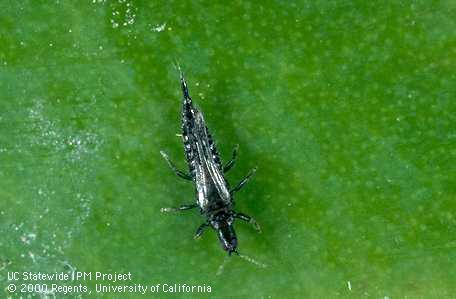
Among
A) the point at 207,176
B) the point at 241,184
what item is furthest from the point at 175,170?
the point at 241,184

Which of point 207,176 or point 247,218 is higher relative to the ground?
point 207,176

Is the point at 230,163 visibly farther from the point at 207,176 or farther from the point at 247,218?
the point at 247,218

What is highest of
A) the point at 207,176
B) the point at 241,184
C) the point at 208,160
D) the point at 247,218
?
the point at 208,160

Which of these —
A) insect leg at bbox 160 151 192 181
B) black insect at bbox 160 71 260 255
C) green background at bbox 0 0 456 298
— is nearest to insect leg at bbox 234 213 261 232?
black insect at bbox 160 71 260 255

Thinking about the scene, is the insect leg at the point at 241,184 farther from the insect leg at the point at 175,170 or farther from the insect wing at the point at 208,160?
the insect leg at the point at 175,170

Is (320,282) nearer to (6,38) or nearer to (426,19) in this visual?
(426,19)

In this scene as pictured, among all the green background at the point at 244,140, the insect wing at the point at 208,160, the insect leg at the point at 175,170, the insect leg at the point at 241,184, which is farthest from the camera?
the green background at the point at 244,140

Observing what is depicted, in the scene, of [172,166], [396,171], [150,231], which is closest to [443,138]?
[396,171]

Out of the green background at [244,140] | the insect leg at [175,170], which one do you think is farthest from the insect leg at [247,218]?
the insect leg at [175,170]
